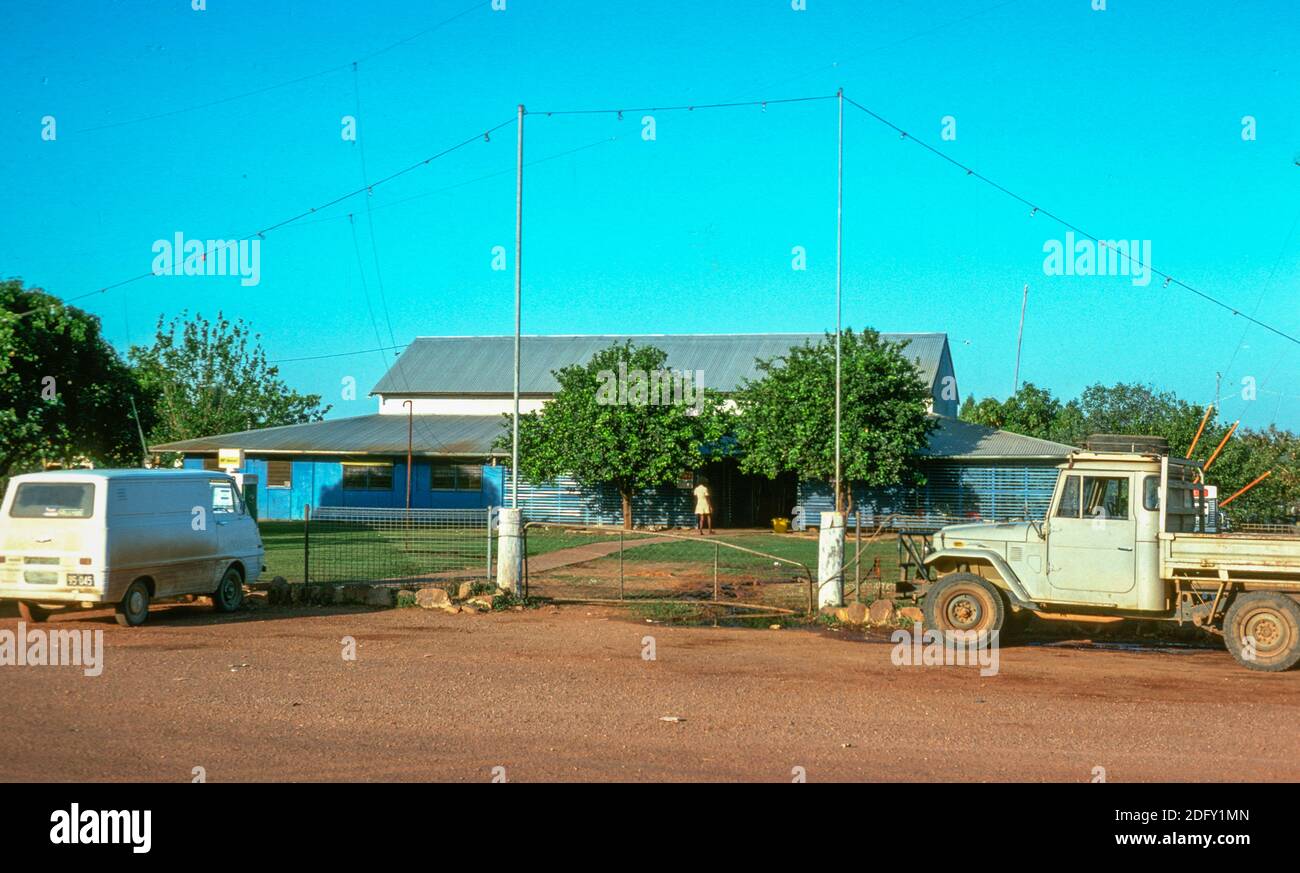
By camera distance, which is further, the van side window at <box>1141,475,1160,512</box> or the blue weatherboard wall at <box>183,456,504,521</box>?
the blue weatherboard wall at <box>183,456,504,521</box>

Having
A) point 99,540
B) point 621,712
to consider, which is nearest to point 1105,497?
point 621,712

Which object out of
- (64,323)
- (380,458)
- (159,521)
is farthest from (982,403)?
(159,521)

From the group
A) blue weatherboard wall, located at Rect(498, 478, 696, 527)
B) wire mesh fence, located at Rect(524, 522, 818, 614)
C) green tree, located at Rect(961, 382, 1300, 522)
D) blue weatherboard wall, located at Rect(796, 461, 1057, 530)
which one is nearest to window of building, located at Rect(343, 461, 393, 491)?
blue weatherboard wall, located at Rect(498, 478, 696, 527)

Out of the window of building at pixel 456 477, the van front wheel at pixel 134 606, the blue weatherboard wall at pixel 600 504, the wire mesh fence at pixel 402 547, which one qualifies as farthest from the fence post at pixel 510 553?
the window of building at pixel 456 477

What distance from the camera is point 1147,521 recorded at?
13.5m

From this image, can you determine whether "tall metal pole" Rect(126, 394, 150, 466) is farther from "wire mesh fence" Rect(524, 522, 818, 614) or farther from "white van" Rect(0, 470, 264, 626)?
"white van" Rect(0, 470, 264, 626)

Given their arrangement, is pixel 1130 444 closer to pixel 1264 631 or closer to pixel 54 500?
pixel 1264 631

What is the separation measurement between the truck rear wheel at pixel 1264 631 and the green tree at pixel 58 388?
24.0 meters

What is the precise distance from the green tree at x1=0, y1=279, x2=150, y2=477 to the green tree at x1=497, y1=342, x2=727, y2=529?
1429 centimetres

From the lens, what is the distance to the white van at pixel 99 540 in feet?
48.4

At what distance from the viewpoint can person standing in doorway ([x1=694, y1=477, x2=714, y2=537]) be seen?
40.1m
